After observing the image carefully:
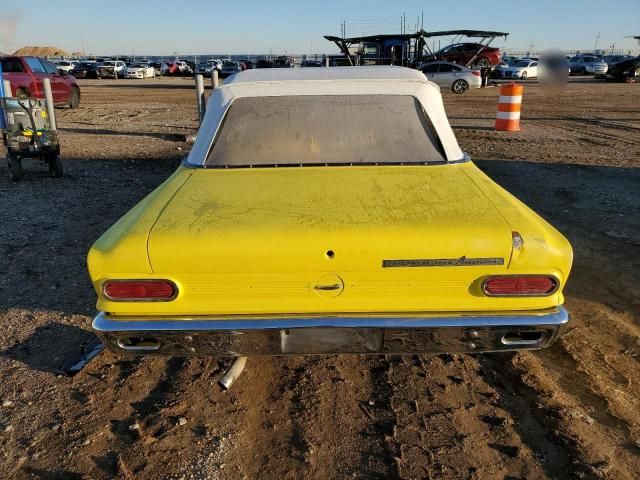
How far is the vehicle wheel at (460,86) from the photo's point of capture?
21594 mm

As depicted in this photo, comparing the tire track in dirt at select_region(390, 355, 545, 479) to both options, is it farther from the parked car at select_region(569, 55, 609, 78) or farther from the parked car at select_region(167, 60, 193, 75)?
the parked car at select_region(167, 60, 193, 75)

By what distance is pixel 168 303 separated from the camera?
216 cm

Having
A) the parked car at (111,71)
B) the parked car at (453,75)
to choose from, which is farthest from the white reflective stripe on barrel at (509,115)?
the parked car at (111,71)

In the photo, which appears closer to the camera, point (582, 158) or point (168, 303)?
point (168, 303)

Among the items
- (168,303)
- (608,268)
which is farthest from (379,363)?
(608,268)

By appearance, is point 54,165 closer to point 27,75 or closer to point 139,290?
point 139,290

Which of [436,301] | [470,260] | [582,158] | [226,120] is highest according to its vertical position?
[226,120]

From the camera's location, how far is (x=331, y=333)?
2186 mm

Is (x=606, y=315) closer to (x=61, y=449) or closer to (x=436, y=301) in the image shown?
(x=436, y=301)

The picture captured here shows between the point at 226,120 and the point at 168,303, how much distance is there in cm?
138

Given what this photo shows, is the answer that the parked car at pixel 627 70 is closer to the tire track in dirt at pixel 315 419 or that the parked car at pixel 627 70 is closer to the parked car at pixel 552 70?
the parked car at pixel 552 70

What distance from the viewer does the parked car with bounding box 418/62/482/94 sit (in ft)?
70.8

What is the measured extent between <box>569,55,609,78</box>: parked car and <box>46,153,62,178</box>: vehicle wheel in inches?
1417

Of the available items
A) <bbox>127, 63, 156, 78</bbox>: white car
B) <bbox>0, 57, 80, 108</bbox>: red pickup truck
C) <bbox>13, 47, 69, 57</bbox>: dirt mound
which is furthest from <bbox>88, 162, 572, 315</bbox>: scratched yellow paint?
<bbox>13, 47, 69, 57</bbox>: dirt mound
